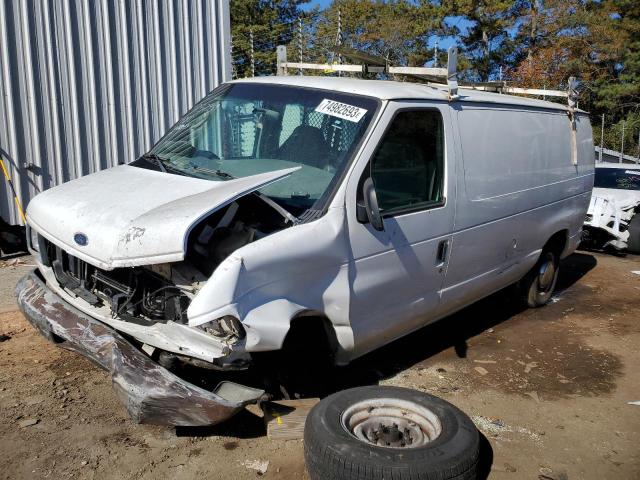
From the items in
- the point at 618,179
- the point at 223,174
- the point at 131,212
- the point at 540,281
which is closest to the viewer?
the point at 131,212

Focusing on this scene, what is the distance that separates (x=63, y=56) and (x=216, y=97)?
370cm

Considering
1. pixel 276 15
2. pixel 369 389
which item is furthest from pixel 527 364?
pixel 276 15

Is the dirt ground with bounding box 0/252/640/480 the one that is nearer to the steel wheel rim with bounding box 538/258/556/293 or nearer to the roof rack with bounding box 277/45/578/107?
the steel wheel rim with bounding box 538/258/556/293

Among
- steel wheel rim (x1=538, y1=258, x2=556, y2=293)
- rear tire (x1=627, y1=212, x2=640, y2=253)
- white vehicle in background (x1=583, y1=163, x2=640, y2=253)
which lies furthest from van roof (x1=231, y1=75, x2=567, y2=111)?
rear tire (x1=627, y1=212, x2=640, y2=253)

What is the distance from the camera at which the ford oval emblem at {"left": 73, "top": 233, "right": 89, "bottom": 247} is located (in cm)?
330

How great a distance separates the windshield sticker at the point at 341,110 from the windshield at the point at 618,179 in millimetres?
8268

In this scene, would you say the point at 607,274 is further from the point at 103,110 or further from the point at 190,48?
the point at 103,110

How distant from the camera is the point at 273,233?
10.8 feet

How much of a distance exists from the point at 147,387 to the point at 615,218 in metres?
9.04

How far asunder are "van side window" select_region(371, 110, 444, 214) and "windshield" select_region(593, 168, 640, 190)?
299 inches

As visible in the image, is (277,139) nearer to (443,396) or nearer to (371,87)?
(371,87)

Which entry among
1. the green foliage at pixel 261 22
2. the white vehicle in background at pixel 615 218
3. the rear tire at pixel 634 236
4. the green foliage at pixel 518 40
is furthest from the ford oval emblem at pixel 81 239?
the green foliage at pixel 261 22

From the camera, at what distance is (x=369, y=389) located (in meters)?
3.66

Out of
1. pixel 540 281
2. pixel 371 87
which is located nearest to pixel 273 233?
pixel 371 87
